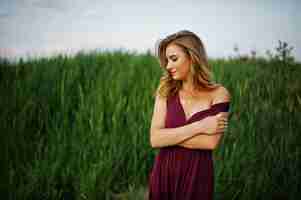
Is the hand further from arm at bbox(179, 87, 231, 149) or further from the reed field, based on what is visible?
the reed field

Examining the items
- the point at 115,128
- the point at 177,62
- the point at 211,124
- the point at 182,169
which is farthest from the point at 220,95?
the point at 115,128

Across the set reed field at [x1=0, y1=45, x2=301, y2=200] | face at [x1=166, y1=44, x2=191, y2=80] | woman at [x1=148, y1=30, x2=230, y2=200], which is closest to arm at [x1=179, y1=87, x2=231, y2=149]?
woman at [x1=148, y1=30, x2=230, y2=200]

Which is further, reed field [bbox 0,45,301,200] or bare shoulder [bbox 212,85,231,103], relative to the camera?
reed field [bbox 0,45,301,200]

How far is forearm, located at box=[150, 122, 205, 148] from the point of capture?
190 cm

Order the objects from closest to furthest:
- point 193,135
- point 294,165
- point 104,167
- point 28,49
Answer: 1. point 193,135
2. point 104,167
3. point 294,165
4. point 28,49

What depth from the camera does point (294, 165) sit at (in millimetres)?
2455

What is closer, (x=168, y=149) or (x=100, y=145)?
(x=168, y=149)

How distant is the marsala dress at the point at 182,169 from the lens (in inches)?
75.7

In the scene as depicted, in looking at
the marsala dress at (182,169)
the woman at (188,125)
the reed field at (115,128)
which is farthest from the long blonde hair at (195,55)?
the reed field at (115,128)

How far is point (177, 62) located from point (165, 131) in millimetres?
353

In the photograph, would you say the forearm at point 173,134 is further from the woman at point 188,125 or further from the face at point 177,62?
the face at point 177,62

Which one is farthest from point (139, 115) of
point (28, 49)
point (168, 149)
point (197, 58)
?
point (28, 49)

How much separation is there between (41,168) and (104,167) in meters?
0.36

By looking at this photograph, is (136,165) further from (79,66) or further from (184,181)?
(79,66)
